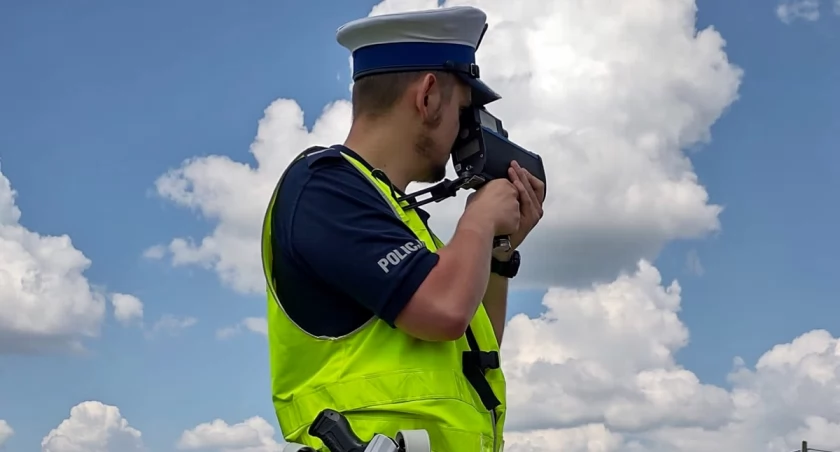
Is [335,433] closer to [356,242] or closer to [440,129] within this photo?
[356,242]

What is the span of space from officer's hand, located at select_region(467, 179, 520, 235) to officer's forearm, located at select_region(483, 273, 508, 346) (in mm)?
628

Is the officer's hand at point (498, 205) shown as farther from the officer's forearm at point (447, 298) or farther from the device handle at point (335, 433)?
the device handle at point (335, 433)

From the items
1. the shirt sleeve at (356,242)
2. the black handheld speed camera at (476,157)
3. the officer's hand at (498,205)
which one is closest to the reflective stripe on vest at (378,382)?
the shirt sleeve at (356,242)

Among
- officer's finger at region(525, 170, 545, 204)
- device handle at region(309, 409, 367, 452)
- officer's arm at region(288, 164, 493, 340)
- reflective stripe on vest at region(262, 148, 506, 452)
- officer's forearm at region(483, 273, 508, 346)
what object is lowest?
device handle at region(309, 409, 367, 452)

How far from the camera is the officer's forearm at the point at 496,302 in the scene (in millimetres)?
4719

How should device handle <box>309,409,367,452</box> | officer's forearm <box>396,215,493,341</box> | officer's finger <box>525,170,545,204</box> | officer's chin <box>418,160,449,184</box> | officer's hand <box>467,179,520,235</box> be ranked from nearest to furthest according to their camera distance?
device handle <box>309,409,367,452</box>
officer's forearm <box>396,215,493,341</box>
officer's hand <box>467,179,520,235</box>
officer's chin <box>418,160,449,184</box>
officer's finger <box>525,170,545,204</box>

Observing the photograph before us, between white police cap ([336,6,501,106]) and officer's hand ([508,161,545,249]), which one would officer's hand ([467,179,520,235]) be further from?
white police cap ([336,6,501,106])

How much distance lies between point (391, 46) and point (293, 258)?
1.04 meters

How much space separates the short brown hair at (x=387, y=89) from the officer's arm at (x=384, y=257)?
45cm

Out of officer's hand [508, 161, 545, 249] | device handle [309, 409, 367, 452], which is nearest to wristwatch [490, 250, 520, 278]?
officer's hand [508, 161, 545, 249]

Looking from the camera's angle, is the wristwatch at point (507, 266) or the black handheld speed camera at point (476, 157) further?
the wristwatch at point (507, 266)

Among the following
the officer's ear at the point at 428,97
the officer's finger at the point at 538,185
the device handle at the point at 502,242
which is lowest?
the device handle at the point at 502,242

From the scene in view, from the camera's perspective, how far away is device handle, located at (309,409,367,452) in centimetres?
346

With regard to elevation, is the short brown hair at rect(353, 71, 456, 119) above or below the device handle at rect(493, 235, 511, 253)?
above
